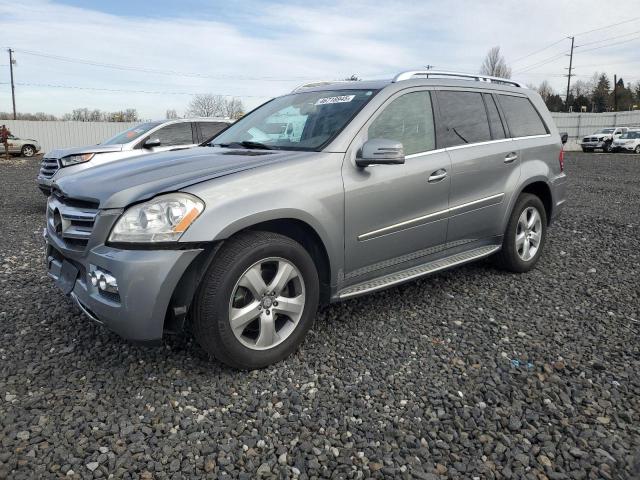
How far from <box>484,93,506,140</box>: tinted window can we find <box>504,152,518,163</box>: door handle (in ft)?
0.60

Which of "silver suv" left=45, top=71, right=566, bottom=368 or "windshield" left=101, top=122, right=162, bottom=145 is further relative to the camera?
"windshield" left=101, top=122, right=162, bottom=145

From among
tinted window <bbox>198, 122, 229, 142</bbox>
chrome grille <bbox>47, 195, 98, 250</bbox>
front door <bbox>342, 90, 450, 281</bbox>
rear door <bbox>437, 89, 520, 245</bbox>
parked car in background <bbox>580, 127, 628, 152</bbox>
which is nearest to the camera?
chrome grille <bbox>47, 195, 98, 250</bbox>

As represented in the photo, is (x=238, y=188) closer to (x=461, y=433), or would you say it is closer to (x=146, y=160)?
(x=146, y=160)

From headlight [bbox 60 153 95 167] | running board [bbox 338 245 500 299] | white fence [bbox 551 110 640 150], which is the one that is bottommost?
running board [bbox 338 245 500 299]

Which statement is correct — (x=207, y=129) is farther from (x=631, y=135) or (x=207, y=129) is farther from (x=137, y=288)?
(x=631, y=135)

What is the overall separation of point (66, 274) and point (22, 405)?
2.45 ft

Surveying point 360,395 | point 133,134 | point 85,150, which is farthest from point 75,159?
point 360,395

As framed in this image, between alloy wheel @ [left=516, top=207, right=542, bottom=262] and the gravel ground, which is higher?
alloy wheel @ [left=516, top=207, right=542, bottom=262]

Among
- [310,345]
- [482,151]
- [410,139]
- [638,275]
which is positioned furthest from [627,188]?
[310,345]

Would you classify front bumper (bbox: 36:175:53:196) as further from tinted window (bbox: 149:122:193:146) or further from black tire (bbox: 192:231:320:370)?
black tire (bbox: 192:231:320:370)

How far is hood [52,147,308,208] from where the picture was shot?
2.68 meters

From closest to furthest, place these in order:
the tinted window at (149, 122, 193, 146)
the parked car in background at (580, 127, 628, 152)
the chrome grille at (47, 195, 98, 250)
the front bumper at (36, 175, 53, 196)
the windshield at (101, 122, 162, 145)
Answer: the chrome grille at (47, 195, 98, 250) → the front bumper at (36, 175, 53, 196) → the windshield at (101, 122, 162, 145) → the tinted window at (149, 122, 193, 146) → the parked car in background at (580, 127, 628, 152)

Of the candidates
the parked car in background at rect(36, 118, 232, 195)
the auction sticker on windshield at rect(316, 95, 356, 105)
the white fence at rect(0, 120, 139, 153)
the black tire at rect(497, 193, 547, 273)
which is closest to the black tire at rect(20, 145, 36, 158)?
the white fence at rect(0, 120, 139, 153)

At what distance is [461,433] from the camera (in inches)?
93.9
